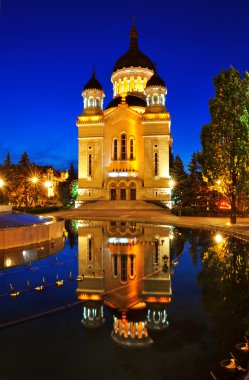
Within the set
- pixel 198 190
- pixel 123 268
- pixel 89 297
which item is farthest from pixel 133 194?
pixel 89 297

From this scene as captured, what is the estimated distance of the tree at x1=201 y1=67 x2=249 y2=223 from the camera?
1995 cm

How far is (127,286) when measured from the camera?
7684mm

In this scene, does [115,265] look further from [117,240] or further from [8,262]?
[117,240]

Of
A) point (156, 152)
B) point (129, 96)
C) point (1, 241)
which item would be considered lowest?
point (1, 241)

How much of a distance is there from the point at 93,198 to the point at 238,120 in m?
28.7

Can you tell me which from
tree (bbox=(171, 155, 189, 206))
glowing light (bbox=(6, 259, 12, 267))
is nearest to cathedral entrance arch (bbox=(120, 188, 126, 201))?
tree (bbox=(171, 155, 189, 206))

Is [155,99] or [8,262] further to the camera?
[155,99]

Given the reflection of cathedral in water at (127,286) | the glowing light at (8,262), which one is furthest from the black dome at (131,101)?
the glowing light at (8,262)

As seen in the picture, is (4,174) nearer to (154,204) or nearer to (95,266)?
(154,204)

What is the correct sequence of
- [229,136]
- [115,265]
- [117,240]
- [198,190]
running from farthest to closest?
[198,190] < [229,136] < [117,240] < [115,265]

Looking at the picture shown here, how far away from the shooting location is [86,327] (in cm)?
536

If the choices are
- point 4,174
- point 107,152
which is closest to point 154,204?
point 107,152

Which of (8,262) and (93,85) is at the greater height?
(93,85)

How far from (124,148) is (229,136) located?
91.4 ft
